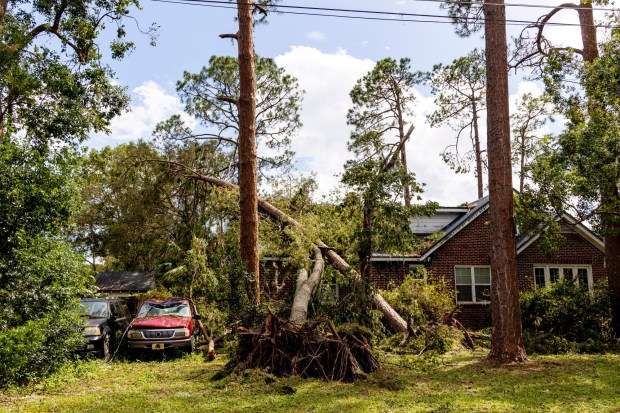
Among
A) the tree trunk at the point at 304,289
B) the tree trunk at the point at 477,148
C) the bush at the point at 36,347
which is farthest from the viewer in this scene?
the tree trunk at the point at 477,148

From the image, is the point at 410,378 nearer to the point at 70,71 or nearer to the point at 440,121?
the point at 70,71

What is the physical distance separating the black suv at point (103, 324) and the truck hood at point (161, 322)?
835 mm

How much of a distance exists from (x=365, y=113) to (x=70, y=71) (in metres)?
19.6

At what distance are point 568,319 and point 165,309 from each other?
38.4 feet

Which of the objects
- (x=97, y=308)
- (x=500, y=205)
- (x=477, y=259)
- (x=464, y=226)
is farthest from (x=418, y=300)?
(x=97, y=308)

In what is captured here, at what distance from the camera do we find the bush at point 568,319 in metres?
13.9

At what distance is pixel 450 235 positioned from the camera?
22.2 m

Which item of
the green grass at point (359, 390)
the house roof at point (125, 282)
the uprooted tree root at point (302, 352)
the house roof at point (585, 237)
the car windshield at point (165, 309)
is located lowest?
the green grass at point (359, 390)

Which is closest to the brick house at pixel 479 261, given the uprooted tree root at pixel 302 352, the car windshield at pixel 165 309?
the car windshield at pixel 165 309

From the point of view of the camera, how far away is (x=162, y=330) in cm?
1373

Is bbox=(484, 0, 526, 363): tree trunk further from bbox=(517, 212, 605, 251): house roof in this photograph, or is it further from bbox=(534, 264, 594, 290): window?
bbox=(534, 264, 594, 290): window

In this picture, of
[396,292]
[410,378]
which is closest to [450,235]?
[396,292]

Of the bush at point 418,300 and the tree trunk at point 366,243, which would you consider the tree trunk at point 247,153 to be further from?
the bush at point 418,300

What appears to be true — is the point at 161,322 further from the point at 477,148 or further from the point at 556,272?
the point at 477,148
